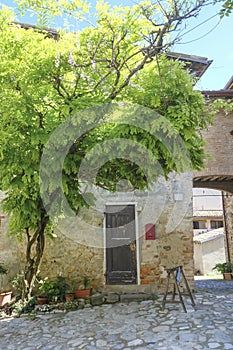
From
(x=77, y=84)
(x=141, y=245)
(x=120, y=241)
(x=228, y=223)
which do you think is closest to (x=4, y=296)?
(x=120, y=241)

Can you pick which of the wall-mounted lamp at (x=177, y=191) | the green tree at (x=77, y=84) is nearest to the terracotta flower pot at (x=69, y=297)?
the green tree at (x=77, y=84)

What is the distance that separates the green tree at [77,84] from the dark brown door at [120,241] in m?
3.32

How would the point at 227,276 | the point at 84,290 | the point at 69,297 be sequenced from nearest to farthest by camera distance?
the point at 69,297, the point at 84,290, the point at 227,276

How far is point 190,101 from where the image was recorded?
4.34 metres

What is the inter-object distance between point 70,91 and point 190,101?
1832 mm

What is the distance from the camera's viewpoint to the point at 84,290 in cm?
695

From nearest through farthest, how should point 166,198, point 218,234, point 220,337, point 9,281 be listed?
point 220,337
point 9,281
point 166,198
point 218,234

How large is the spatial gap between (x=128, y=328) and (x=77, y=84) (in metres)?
3.90

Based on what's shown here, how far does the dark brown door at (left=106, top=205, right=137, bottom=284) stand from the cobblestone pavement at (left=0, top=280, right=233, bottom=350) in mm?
1230

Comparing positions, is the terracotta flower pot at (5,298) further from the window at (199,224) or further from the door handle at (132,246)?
the window at (199,224)

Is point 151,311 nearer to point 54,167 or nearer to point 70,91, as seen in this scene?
point 54,167

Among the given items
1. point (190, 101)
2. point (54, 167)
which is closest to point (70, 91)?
point (54, 167)

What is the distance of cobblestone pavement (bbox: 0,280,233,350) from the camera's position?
4125mm

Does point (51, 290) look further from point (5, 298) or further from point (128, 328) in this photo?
point (128, 328)
